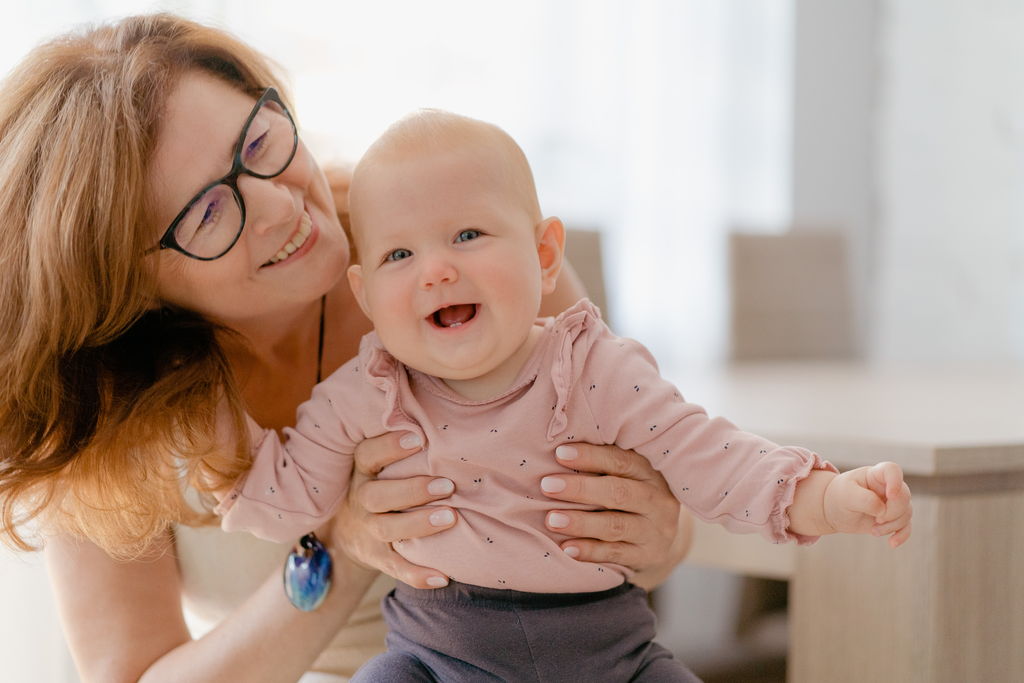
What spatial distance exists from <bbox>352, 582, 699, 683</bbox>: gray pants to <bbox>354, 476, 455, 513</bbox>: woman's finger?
0.31 ft

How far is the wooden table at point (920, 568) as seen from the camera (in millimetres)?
1198

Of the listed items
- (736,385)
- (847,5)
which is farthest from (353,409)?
(847,5)

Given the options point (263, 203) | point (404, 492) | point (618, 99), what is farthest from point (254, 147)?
point (618, 99)

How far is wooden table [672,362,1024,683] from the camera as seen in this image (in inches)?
47.2

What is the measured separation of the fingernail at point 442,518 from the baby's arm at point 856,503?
33cm

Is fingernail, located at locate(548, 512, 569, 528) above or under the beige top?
above

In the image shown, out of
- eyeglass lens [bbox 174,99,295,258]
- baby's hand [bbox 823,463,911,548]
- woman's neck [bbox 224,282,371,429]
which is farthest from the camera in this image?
woman's neck [bbox 224,282,371,429]

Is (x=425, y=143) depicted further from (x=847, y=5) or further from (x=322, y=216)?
(x=847, y=5)

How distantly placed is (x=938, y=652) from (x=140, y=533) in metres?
0.97

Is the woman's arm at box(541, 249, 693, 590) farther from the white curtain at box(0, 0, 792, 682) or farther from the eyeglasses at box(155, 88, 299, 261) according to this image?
the white curtain at box(0, 0, 792, 682)

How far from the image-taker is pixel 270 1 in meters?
2.75

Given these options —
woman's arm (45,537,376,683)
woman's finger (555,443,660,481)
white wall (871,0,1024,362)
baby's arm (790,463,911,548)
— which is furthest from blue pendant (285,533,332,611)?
white wall (871,0,1024,362)

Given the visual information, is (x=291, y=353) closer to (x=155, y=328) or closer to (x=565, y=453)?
(x=155, y=328)

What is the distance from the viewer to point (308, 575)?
1157mm
